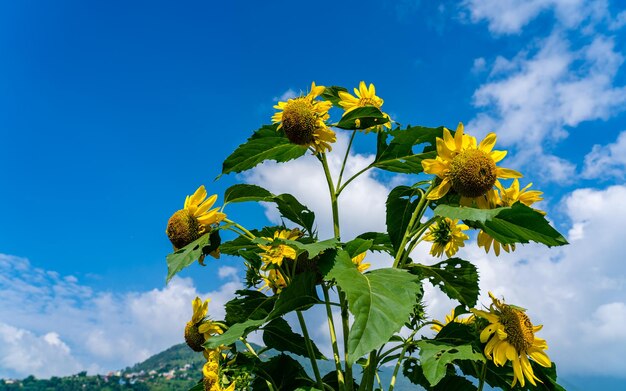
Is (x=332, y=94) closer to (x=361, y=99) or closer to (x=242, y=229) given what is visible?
(x=361, y=99)

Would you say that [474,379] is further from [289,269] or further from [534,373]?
[289,269]

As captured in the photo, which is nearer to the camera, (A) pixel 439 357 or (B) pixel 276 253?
(A) pixel 439 357

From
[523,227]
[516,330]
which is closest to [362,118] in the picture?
[523,227]

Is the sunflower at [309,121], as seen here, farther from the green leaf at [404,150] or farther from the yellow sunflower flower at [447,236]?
the yellow sunflower flower at [447,236]

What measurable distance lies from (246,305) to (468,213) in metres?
1.37

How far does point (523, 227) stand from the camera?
6.35 feet

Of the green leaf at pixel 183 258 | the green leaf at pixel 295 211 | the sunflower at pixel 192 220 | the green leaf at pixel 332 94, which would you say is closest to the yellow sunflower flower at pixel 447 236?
the green leaf at pixel 295 211

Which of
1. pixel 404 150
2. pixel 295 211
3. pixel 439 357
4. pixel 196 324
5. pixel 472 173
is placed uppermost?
pixel 404 150

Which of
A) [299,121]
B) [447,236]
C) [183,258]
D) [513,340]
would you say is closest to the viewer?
[183,258]

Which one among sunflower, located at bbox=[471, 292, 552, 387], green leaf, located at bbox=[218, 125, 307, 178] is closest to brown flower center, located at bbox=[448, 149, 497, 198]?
sunflower, located at bbox=[471, 292, 552, 387]

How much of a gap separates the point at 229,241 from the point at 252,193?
0.27 metres

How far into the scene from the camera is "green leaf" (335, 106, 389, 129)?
2.39 m

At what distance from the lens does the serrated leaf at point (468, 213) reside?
1.79 metres

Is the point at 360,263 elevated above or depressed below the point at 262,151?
below
